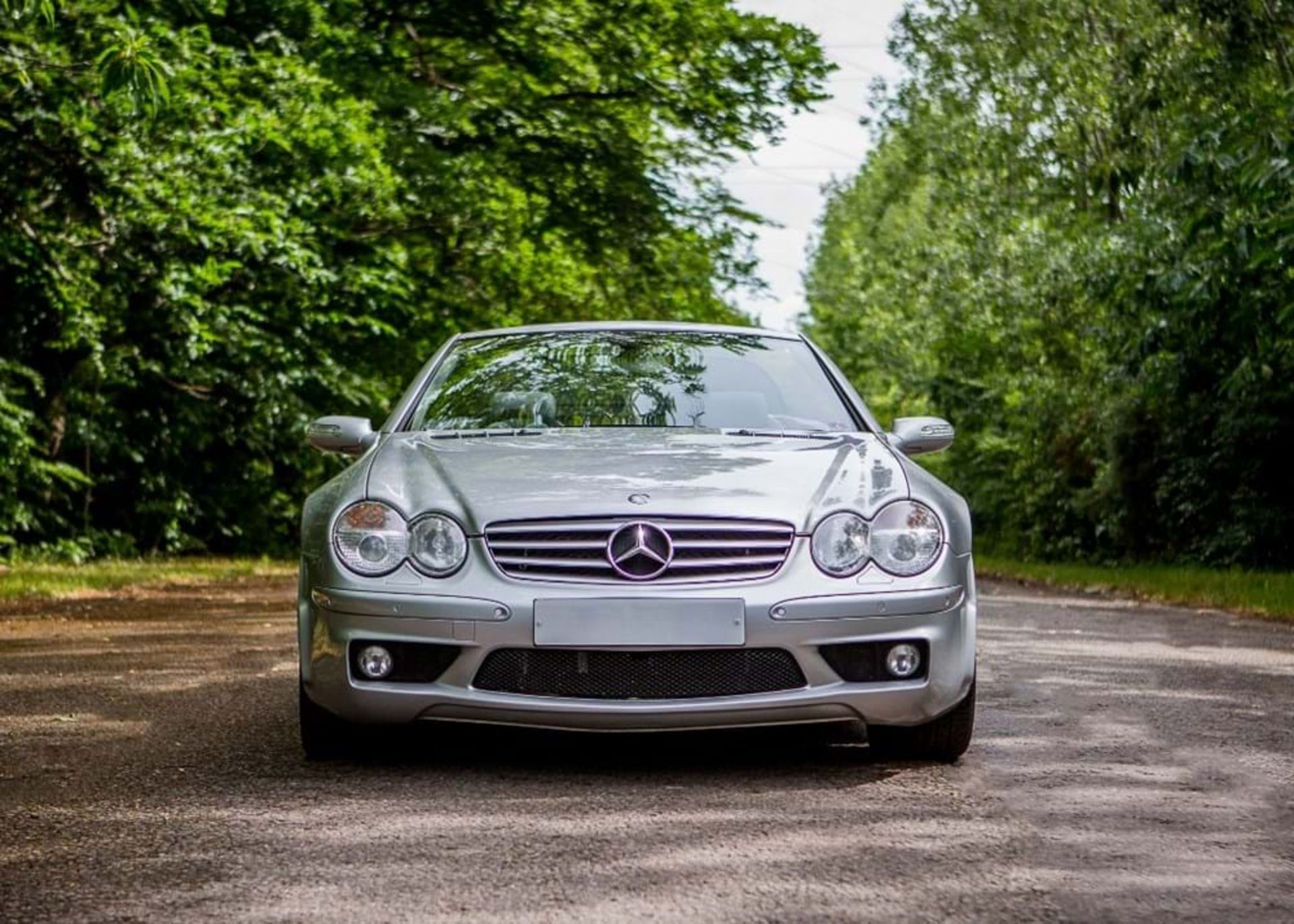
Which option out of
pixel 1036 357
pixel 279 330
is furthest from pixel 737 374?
pixel 1036 357

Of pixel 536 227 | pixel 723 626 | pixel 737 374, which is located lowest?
pixel 723 626

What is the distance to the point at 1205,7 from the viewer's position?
1686 centimetres

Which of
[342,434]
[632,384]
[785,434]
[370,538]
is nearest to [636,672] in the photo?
[370,538]

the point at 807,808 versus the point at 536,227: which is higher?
the point at 536,227

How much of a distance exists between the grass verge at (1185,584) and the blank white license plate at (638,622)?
27.4 ft

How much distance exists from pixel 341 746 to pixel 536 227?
55.1 ft

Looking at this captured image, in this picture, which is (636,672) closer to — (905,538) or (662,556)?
(662,556)

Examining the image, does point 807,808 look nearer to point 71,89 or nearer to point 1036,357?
point 71,89

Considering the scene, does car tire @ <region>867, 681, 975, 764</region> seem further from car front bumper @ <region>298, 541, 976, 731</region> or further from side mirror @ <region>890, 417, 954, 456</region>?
side mirror @ <region>890, 417, 954, 456</region>

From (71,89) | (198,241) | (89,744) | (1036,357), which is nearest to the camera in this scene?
(89,744)

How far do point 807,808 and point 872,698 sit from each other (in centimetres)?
60

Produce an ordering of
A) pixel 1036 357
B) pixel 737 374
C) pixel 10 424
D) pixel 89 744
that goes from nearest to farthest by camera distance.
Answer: pixel 89 744 → pixel 737 374 → pixel 10 424 → pixel 1036 357

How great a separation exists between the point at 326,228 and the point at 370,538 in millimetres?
12895

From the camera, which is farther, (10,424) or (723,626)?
(10,424)
